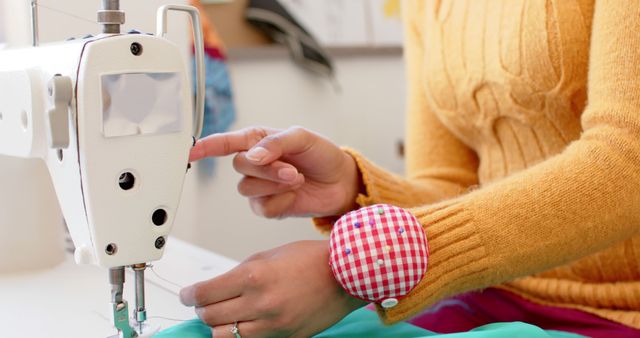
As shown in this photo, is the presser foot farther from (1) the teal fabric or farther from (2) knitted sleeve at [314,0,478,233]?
(2) knitted sleeve at [314,0,478,233]

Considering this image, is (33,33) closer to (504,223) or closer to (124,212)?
(124,212)

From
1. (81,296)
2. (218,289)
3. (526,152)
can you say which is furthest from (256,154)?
(526,152)

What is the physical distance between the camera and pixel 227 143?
0.79m

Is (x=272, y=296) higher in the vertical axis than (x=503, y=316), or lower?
higher

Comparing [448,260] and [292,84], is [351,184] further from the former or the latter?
[292,84]

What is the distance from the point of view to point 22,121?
656mm

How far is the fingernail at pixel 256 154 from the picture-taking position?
734 mm

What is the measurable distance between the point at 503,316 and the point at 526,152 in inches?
7.8

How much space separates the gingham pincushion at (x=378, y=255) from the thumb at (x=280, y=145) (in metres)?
0.11

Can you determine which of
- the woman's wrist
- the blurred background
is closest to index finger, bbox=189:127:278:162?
the woman's wrist

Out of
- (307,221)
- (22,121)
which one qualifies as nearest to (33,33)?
(22,121)

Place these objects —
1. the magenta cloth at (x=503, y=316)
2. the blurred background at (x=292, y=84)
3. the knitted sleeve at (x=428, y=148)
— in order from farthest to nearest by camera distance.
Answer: the blurred background at (x=292, y=84), the knitted sleeve at (x=428, y=148), the magenta cloth at (x=503, y=316)

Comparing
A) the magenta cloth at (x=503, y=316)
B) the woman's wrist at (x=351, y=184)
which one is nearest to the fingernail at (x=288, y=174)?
the woman's wrist at (x=351, y=184)

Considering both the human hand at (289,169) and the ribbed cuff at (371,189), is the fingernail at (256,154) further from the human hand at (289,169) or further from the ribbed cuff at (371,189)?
the ribbed cuff at (371,189)
